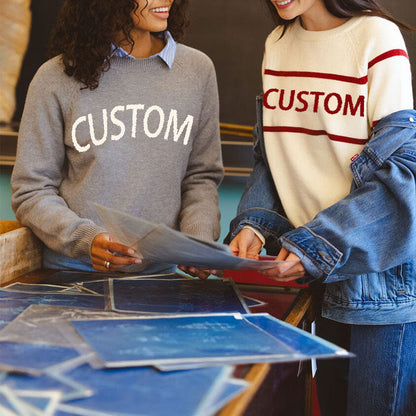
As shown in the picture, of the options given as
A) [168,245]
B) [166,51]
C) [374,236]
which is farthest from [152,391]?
[166,51]

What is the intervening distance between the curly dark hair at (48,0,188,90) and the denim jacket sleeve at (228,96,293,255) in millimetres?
346

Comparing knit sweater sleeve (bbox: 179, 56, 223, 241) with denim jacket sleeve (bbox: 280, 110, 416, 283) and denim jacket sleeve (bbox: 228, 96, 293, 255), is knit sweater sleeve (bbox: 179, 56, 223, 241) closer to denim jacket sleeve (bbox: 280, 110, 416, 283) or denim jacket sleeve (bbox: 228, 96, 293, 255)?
denim jacket sleeve (bbox: 228, 96, 293, 255)

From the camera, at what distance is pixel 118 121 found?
4.31 ft

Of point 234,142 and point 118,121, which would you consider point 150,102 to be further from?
point 234,142

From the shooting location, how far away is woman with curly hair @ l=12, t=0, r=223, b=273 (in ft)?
4.24

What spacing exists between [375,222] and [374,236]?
0.02 m

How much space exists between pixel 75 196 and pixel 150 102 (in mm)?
264

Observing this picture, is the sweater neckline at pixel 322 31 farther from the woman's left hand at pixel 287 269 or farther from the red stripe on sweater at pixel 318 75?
the woman's left hand at pixel 287 269

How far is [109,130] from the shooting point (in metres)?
1.31

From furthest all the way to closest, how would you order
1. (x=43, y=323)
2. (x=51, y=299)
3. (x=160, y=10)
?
1. (x=160, y=10)
2. (x=51, y=299)
3. (x=43, y=323)

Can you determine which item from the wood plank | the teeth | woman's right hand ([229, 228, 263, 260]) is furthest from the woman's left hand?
the teeth

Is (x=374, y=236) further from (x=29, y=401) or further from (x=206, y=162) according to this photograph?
(x=29, y=401)

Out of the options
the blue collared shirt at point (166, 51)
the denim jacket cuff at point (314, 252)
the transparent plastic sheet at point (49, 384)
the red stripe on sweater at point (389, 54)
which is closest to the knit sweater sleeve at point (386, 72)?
the red stripe on sweater at point (389, 54)

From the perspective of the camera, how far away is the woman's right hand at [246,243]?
1.20 m
